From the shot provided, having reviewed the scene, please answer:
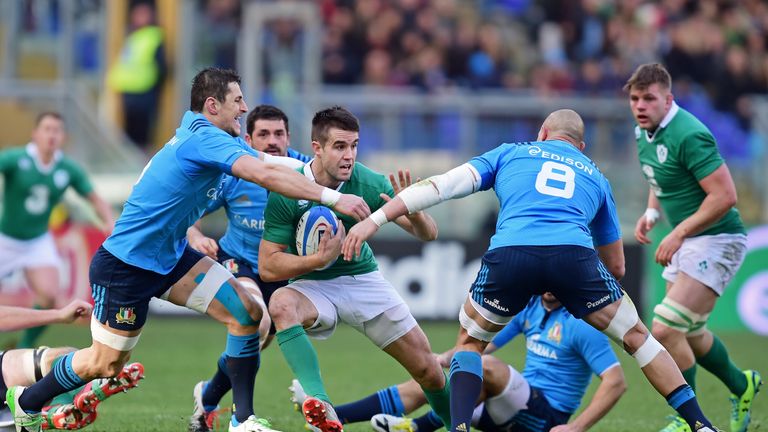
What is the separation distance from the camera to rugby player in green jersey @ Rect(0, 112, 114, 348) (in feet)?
40.9

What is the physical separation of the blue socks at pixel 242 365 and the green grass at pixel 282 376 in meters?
0.93

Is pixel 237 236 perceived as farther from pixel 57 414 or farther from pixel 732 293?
pixel 732 293

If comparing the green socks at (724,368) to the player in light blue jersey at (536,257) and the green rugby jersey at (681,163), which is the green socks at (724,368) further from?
the player in light blue jersey at (536,257)

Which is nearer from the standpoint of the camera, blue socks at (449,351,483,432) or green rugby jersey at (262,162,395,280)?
blue socks at (449,351,483,432)

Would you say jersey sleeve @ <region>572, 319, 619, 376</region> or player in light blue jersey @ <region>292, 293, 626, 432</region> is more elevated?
jersey sleeve @ <region>572, 319, 619, 376</region>

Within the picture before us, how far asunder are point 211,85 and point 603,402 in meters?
3.41

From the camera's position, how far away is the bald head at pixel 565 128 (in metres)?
7.42

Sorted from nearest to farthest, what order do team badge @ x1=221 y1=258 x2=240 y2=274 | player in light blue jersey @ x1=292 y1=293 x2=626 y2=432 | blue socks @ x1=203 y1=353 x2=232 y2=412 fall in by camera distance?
player in light blue jersey @ x1=292 y1=293 x2=626 y2=432, blue socks @ x1=203 y1=353 x2=232 y2=412, team badge @ x1=221 y1=258 x2=240 y2=274

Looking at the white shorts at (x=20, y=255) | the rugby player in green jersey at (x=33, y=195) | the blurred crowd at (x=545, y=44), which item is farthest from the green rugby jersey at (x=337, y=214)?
the blurred crowd at (x=545, y=44)

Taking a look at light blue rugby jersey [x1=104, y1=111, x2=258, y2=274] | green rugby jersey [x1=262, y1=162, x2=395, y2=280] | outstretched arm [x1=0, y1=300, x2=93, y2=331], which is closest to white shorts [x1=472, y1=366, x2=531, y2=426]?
green rugby jersey [x1=262, y1=162, x2=395, y2=280]

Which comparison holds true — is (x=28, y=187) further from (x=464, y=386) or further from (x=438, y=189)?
(x=464, y=386)

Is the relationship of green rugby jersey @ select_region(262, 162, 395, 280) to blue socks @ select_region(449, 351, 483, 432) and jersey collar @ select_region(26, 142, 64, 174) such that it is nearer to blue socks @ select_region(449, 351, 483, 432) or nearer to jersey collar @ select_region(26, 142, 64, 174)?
blue socks @ select_region(449, 351, 483, 432)

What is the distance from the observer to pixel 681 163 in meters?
8.66

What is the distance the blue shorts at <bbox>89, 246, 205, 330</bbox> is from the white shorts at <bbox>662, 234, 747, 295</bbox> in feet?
13.5
